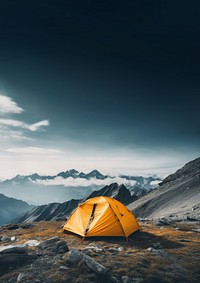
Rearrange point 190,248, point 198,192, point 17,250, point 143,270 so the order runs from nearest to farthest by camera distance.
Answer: point 143,270 → point 17,250 → point 190,248 → point 198,192

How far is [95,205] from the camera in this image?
2378 cm

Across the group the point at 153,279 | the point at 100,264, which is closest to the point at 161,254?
the point at 153,279

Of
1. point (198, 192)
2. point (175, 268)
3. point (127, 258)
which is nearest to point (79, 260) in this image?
point (127, 258)

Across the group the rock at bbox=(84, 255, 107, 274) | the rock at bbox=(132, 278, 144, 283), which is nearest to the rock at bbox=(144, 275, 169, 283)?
the rock at bbox=(132, 278, 144, 283)

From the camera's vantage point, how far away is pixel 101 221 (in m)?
21.3

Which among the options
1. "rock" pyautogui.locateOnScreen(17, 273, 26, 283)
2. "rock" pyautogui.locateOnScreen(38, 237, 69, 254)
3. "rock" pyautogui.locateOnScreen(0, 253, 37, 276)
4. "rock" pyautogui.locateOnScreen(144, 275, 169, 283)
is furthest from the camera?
"rock" pyautogui.locateOnScreen(38, 237, 69, 254)

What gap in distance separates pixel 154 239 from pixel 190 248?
3.77 metres

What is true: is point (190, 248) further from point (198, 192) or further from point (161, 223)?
point (198, 192)

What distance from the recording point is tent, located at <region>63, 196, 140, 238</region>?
20.7 metres

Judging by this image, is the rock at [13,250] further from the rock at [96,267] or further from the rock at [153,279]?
the rock at [153,279]

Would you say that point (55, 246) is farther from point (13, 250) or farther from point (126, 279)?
point (126, 279)

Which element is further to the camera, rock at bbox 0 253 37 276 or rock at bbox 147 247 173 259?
rock at bbox 147 247 173 259

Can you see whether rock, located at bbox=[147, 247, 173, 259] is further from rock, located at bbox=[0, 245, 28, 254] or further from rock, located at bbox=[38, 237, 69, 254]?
rock, located at bbox=[0, 245, 28, 254]

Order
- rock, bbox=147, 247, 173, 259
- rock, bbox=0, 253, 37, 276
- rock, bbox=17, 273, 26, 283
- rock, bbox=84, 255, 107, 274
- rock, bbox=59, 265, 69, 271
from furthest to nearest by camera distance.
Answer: rock, bbox=147, 247, 173, 259 → rock, bbox=0, 253, 37, 276 → rock, bbox=59, 265, 69, 271 → rock, bbox=84, 255, 107, 274 → rock, bbox=17, 273, 26, 283
